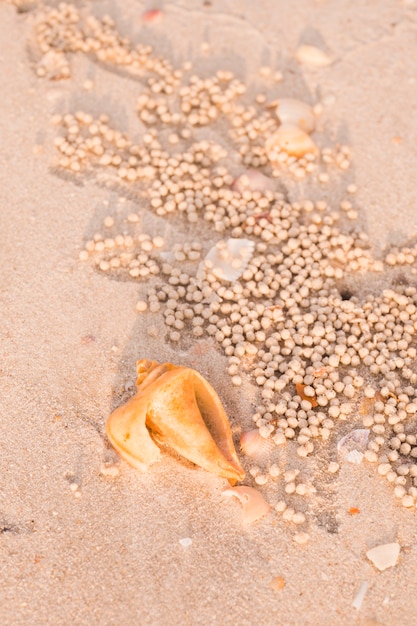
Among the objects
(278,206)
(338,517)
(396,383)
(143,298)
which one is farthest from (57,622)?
(278,206)

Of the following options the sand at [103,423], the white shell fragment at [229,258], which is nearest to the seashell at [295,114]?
the sand at [103,423]

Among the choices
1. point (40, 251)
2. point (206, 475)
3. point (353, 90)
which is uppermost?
point (353, 90)

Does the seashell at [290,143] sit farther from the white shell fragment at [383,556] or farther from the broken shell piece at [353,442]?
the white shell fragment at [383,556]

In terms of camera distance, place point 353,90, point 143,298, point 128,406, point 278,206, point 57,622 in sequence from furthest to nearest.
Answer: point 353,90, point 278,206, point 143,298, point 128,406, point 57,622

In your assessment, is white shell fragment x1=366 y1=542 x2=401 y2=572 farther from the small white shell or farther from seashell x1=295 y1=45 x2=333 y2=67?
seashell x1=295 y1=45 x2=333 y2=67

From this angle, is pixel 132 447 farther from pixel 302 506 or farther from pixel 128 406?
pixel 302 506

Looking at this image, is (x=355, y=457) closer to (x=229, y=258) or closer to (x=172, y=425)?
(x=172, y=425)
